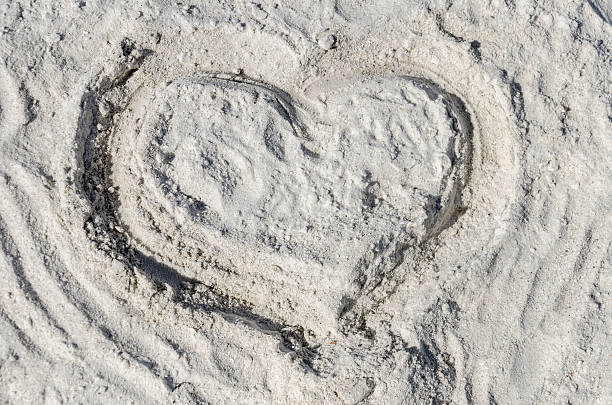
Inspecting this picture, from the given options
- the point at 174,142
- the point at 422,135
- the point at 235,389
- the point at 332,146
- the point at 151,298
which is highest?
the point at 422,135

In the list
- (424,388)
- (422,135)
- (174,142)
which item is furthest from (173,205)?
(424,388)

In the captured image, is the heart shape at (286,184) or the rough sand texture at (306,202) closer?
the rough sand texture at (306,202)

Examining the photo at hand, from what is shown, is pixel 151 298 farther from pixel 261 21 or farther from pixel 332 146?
pixel 261 21

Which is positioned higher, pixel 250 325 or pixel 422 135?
pixel 422 135

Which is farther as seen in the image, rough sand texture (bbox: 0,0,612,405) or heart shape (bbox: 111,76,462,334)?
heart shape (bbox: 111,76,462,334)
